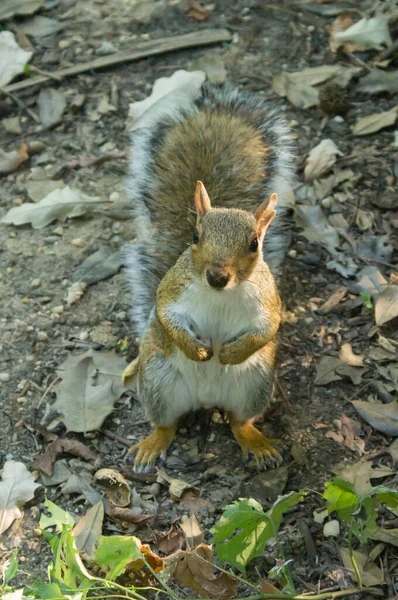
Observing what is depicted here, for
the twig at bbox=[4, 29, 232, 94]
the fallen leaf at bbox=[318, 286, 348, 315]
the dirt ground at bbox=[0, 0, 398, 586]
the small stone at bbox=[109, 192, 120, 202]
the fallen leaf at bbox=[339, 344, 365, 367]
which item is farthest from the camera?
the twig at bbox=[4, 29, 232, 94]

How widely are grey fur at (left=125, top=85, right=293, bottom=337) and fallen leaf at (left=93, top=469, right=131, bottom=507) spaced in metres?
0.56

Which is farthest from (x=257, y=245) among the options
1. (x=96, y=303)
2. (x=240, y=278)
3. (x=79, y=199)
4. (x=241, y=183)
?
(x=79, y=199)

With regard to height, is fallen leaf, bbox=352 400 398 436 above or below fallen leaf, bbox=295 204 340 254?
below

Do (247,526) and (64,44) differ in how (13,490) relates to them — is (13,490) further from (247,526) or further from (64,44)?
(64,44)

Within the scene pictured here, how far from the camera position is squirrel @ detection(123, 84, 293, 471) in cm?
258

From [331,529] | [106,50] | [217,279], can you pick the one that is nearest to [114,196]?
[106,50]

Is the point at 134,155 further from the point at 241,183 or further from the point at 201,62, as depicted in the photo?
the point at 201,62

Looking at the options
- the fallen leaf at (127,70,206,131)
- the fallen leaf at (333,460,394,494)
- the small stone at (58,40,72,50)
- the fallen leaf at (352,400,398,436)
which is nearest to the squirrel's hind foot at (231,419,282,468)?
the fallen leaf at (333,460,394,494)

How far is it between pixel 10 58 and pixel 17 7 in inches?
16.0

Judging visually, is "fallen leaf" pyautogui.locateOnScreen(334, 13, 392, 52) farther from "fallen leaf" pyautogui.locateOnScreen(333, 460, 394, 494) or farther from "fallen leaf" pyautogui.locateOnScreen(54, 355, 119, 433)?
"fallen leaf" pyautogui.locateOnScreen(333, 460, 394, 494)

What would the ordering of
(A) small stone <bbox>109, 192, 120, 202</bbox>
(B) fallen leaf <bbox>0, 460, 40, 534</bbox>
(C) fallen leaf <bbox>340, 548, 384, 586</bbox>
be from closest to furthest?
(C) fallen leaf <bbox>340, 548, 384, 586</bbox>
(B) fallen leaf <bbox>0, 460, 40, 534</bbox>
(A) small stone <bbox>109, 192, 120, 202</bbox>

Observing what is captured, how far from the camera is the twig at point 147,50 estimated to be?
4.48m

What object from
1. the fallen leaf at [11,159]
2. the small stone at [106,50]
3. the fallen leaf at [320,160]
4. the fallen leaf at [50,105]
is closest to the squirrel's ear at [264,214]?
the fallen leaf at [320,160]

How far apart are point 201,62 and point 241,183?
4.96 feet
